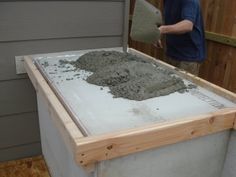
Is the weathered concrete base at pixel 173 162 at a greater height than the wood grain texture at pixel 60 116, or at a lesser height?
lesser

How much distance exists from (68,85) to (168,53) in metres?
1.02

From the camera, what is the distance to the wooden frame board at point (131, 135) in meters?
0.70

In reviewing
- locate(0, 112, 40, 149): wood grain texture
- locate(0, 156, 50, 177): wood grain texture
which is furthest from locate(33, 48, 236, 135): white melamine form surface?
locate(0, 156, 50, 177): wood grain texture

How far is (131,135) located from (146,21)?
27.5 inches

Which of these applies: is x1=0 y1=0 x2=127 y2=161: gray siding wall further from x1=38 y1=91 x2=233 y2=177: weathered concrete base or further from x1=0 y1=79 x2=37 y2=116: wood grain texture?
x1=38 y1=91 x2=233 y2=177: weathered concrete base

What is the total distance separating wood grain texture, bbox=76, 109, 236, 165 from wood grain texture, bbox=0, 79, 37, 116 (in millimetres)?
1008

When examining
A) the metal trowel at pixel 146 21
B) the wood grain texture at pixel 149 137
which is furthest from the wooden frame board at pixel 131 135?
the metal trowel at pixel 146 21

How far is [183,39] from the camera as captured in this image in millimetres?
1781

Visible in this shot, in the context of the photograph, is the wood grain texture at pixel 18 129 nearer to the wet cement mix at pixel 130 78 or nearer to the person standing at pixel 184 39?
the wet cement mix at pixel 130 78

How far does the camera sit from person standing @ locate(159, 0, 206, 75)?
165 centimetres

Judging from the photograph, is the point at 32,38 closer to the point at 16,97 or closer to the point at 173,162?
the point at 16,97

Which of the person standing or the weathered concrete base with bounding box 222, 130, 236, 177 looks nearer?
the weathered concrete base with bounding box 222, 130, 236, 177

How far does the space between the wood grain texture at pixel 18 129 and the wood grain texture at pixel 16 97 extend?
4 centimetres

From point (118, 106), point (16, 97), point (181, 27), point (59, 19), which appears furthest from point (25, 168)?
point (181, 27)
